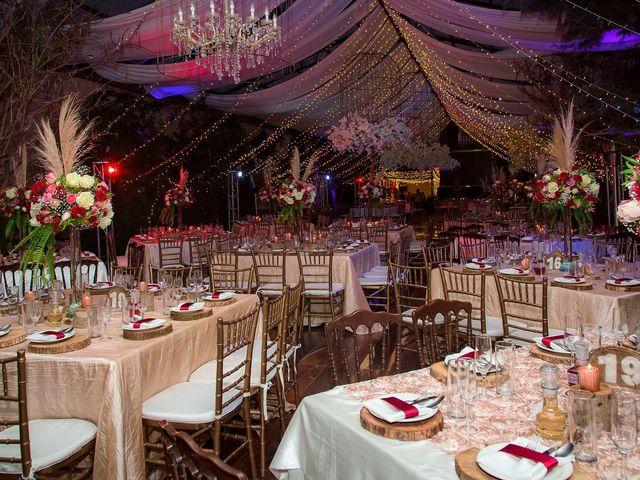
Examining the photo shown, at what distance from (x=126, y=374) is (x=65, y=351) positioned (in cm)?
35

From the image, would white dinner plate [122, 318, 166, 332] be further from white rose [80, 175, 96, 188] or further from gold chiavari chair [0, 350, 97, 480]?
white rose [80, 175, 96, 188]

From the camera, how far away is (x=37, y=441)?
2.70 m

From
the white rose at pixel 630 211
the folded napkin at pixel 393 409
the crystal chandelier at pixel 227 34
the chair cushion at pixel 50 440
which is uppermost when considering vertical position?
the crystal chandelier at pixel 227 34

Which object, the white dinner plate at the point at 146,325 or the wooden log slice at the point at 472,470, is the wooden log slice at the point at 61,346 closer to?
the white dinner plate at the point at 146,325

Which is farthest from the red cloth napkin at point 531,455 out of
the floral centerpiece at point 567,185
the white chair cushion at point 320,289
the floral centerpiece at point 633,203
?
the white chair cushion at point 320,289

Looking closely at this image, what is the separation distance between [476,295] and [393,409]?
8.69 feet

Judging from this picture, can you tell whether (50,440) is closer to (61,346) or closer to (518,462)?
(61,346)

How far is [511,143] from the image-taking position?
1324cm

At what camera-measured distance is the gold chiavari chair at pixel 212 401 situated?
298 centimetres

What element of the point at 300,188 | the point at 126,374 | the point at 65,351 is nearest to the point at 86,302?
the point at 65,351

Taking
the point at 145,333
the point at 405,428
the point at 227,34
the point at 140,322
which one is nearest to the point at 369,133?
the point at 227,34

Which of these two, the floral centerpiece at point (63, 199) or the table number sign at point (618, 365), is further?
the floral centerpiece at point (63, 199)

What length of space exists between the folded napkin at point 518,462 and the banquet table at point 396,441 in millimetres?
93

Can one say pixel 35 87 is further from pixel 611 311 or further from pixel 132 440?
pixel 611 311
